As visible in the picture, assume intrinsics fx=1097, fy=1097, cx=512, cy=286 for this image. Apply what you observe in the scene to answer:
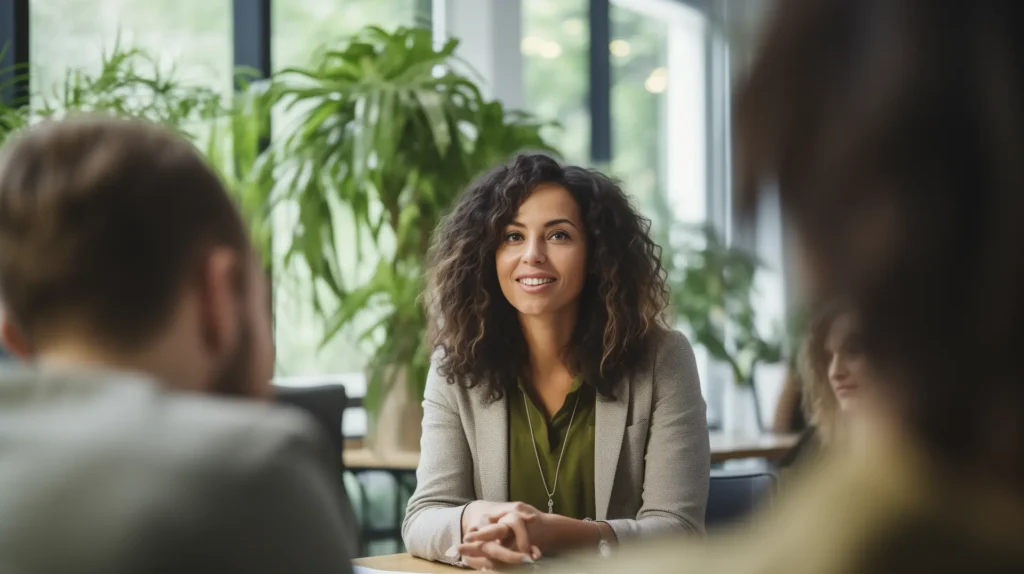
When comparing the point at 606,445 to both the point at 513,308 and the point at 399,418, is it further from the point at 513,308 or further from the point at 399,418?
the point at 399,418

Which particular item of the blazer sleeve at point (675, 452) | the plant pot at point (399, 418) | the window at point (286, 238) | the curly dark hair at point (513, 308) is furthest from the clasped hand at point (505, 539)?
the window at point (286, 238)

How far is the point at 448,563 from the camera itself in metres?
2.00

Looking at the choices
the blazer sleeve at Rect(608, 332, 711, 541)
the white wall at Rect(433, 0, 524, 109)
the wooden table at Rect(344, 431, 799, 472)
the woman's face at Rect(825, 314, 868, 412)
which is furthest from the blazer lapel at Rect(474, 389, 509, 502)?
the white wall at Rect(433, 0, 524, 109)

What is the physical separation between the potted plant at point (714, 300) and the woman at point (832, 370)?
522cm

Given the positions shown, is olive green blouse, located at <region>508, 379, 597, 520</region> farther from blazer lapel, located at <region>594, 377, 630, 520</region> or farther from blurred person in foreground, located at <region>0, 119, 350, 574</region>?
blurred person in foreground, located at <region>0, 119, 350, 574</region>

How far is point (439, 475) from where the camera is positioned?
2.26 metres

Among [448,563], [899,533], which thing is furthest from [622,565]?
[448,563]

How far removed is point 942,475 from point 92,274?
64 centimetres

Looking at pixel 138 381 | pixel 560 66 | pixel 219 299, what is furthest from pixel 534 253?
pixel 560 66

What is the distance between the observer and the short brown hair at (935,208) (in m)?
0.53

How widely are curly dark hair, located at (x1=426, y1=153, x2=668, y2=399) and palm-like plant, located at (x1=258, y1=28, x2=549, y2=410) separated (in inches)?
39.6

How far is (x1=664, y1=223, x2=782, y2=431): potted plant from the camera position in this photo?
5953 millimetres

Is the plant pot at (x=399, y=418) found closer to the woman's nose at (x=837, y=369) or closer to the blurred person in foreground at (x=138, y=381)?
the blurred person in foreground at (x=138, y=381)

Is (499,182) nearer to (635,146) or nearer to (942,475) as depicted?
(942,475)
